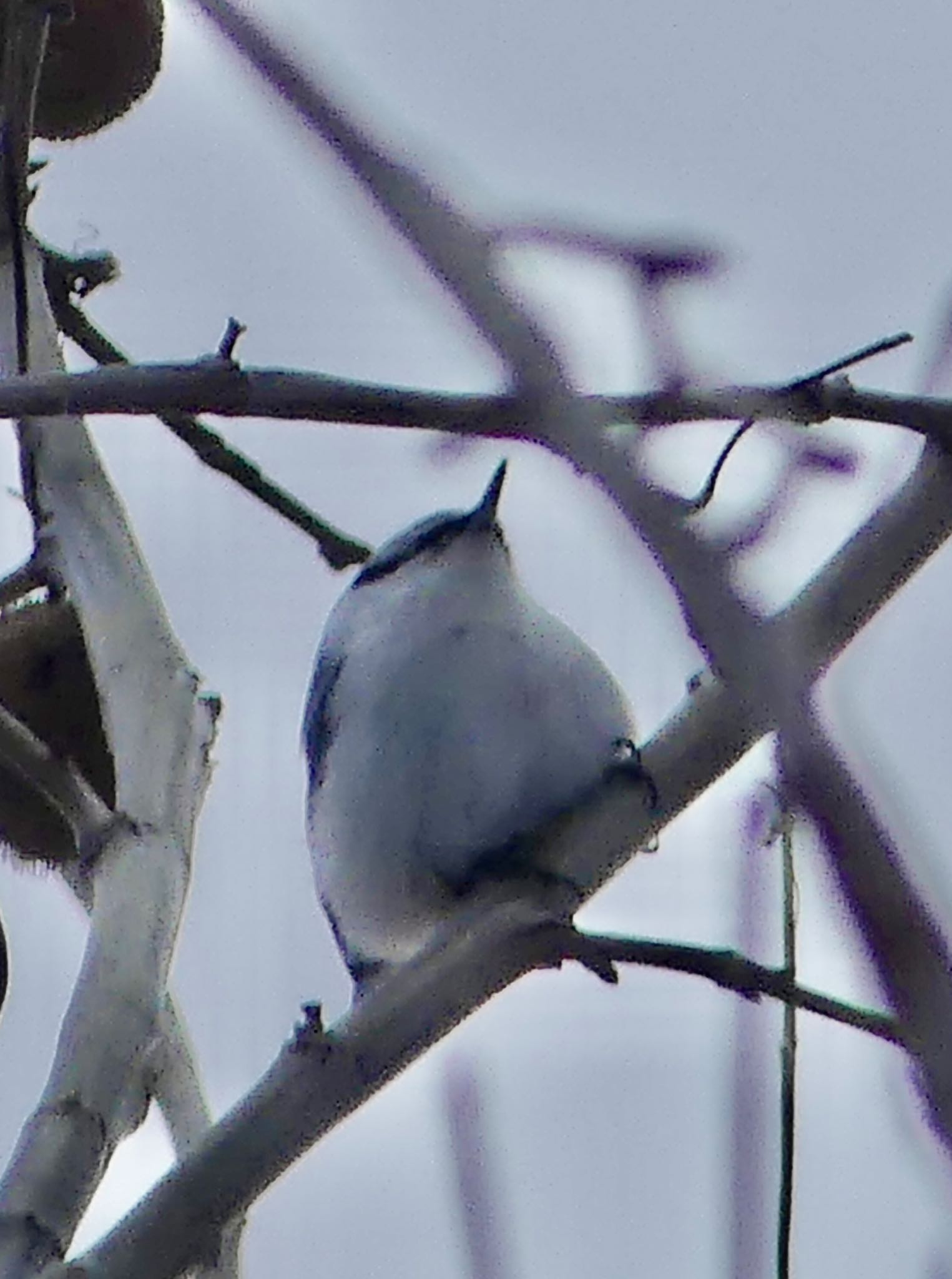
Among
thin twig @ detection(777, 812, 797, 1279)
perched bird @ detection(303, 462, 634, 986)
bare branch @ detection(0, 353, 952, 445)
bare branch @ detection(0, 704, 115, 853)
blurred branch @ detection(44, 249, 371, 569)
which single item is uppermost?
blurred branch @ detection(44, 249, 371, 569)

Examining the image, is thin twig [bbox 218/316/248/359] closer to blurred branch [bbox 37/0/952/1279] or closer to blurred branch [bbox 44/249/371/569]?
blurred branch [bbox 37/0/952/1279]

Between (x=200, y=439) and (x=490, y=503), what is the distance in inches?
14.8

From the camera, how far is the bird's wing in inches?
78.4

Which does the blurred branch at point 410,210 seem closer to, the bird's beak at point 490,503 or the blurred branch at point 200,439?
the blurred branch at point 200,439

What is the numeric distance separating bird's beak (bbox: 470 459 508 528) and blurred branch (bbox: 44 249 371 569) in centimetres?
14

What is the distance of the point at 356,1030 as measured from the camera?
1.08 meters

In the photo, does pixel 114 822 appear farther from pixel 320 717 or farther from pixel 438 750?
pixel 320 717

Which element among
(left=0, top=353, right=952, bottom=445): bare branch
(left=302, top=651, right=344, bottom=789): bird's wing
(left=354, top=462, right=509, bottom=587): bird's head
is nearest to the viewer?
(left=0, top=353, right=952, bottom=445): bare branch

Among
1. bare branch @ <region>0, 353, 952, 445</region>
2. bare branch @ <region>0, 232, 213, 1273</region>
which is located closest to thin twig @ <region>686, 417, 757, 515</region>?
bare branch @ <region>0, 353, 952, 445</region>

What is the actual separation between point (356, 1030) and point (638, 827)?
31cm

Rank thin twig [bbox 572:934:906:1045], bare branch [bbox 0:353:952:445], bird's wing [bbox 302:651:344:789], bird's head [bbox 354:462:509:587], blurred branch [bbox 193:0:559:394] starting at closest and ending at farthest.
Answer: blurred branch [bbox 193:0:559:394]
bare branch [bbox 0:353:952:445]
thin twig [bbox 572:934:906:1045]
bird's wing [bbox 302:651:344:789]
bird's head [bbox 354:462:509:587]

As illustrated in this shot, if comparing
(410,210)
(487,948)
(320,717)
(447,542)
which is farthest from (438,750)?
(410,210)

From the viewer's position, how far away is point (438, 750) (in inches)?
71.0

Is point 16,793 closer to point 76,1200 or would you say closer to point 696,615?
point 76,1200
